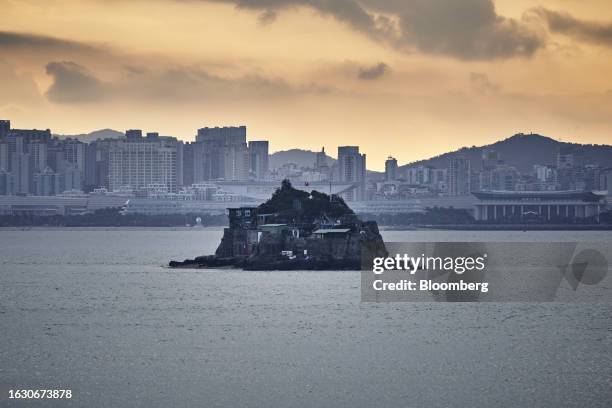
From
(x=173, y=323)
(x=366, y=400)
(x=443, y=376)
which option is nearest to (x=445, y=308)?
(x=173, y=323)

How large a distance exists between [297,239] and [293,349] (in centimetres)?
3465

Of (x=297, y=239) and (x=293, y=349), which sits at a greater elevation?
(x=297, y=239)

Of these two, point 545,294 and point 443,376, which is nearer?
point 443,376

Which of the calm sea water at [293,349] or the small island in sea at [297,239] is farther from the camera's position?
the small island in sea at [297,239]

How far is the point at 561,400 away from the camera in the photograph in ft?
95.4

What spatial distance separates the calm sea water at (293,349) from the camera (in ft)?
97.5

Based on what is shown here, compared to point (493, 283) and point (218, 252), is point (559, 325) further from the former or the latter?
point (218, 252)

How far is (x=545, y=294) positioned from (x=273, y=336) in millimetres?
19142

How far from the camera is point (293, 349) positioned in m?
Result: 36.3

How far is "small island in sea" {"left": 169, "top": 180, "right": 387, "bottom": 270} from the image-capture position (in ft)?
229

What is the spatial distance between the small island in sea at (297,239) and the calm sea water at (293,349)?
457 inches

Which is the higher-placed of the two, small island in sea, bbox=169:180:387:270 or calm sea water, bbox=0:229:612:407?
small island in sea, bbox=169:180:387:270

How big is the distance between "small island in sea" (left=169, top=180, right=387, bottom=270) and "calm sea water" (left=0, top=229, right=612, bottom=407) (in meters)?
11.6

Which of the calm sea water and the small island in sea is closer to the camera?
the calm sea water
